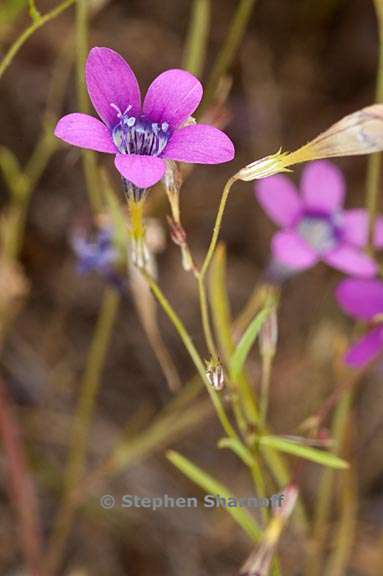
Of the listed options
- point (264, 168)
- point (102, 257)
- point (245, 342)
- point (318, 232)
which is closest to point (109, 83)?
point (264, 168)

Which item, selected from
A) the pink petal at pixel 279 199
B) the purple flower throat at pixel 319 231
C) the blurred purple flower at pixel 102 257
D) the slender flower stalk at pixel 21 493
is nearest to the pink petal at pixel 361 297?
the purple flower throat at pixel 319 231

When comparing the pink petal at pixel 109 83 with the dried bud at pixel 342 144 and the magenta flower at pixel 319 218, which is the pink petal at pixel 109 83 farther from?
the magenta flower at pixel 319 218

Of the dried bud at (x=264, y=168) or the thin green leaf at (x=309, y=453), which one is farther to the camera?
the thin green leaf at (x=309, y=453)

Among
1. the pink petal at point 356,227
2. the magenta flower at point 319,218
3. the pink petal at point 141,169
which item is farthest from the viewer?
the pink petal at point 356,227

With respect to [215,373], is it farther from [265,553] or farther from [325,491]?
[325,491]

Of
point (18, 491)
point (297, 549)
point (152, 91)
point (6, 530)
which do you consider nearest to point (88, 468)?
point (6, 530)

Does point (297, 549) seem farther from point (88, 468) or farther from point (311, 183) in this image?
point (311, 183)
